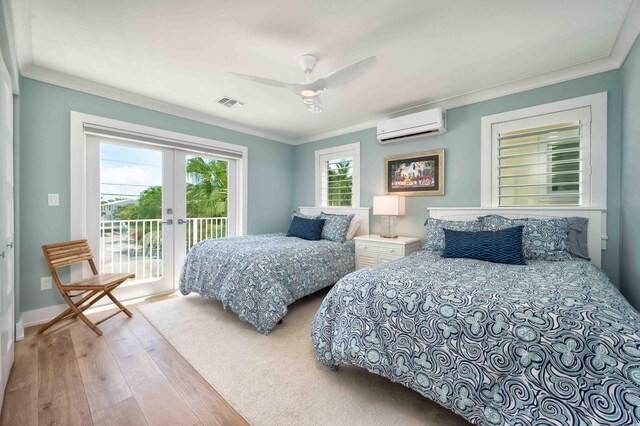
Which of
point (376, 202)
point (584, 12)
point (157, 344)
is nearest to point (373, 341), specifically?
point (157, 344)

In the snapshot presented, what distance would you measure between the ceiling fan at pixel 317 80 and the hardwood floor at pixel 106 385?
82.4 inches

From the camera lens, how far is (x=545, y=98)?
8.72 ft

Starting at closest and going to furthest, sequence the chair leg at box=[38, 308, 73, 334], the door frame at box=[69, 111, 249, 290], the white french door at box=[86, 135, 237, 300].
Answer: the chair leg at box=[38, 308, 73, 334]
the door frame at box=[69, 111, 249, 290]
the white french door at box=[86, 135, 237, 300]

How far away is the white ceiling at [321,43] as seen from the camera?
1767 millimetres

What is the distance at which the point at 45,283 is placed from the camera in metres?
2.61

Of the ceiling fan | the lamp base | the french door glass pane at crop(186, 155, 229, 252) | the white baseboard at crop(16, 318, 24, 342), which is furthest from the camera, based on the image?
the french door glass pane at crop(186, 155, 229, 252)

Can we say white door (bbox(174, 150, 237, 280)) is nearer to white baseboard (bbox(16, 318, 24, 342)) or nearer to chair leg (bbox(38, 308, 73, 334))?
chair leg (bbox(38, 308, 73, 334))

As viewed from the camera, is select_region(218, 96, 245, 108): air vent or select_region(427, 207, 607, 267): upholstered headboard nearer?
select_region(427, 207, 607, 267): upholstered headboard

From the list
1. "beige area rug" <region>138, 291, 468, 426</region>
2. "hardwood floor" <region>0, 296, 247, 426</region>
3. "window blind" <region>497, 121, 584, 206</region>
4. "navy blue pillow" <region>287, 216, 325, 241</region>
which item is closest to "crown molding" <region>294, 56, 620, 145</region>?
"window blind" <region>497, 121, 584, 206</region>

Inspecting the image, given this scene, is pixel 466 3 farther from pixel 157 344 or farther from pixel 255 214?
pixel 255 214

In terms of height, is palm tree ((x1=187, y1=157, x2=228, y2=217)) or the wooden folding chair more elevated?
palm tree ((x1=187, y1=157, x2=228, y2=217))

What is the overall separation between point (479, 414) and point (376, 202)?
8.21ft

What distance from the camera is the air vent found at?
3.23m

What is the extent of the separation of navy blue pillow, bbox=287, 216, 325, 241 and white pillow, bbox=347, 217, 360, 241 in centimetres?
41
